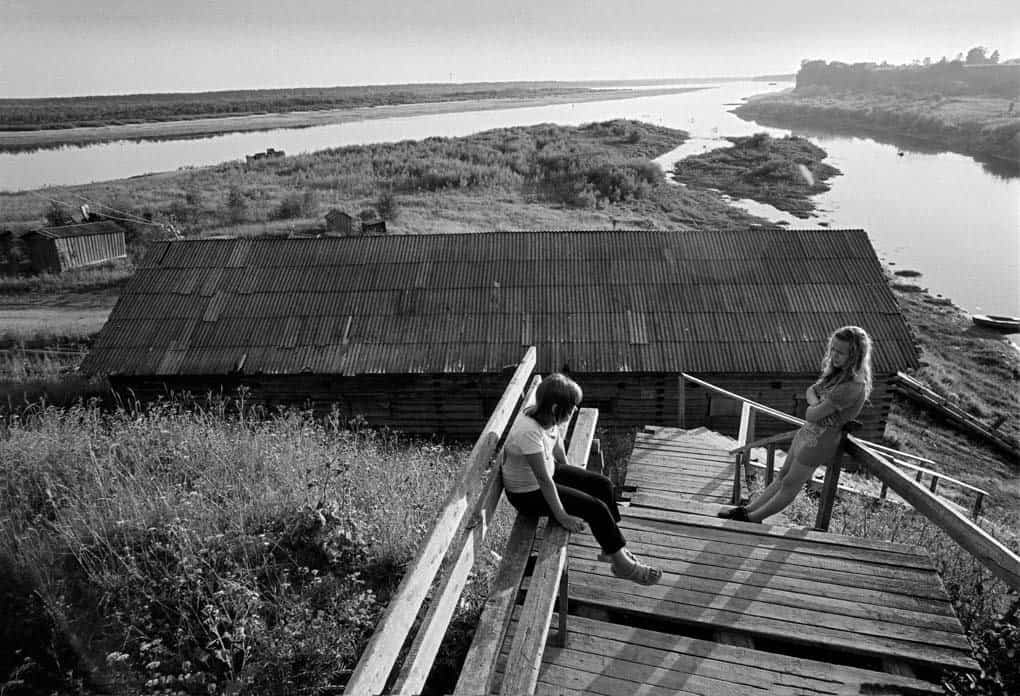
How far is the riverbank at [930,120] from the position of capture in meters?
66.7

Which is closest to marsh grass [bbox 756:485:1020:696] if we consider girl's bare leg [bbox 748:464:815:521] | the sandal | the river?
girl's bare leg [bbox 748:464:815:521]

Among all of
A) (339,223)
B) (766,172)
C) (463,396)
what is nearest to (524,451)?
(463,396)

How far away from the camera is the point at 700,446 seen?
28.6 feet

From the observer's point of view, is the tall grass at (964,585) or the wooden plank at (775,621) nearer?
the wooden plank at (775,621)

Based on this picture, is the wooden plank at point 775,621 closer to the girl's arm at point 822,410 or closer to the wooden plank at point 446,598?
the wooden plank at point 446,598

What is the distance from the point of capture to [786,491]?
195 inches

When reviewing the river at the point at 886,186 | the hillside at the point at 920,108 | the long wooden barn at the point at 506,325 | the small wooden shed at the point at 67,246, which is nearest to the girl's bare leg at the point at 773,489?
the long wooden barn at the point at 506,325

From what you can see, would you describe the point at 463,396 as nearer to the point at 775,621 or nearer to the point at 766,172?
the point at 775,621

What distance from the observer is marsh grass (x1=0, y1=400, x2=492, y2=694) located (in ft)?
14.0

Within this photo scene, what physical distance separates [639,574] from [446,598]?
166 cm

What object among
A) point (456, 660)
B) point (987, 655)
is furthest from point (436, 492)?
point (987, 655)

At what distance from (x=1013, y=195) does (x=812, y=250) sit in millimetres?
46301

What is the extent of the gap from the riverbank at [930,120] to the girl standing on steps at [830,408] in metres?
69.1

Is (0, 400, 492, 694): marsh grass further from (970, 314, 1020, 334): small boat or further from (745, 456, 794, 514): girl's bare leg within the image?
(970, 314, 1020, 334): small boat
